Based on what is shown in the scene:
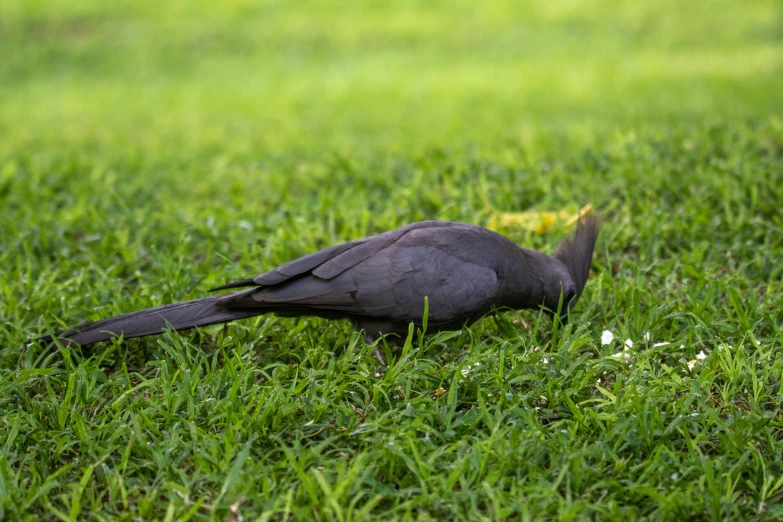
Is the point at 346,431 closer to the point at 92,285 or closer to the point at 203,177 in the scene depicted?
the point at 92,285

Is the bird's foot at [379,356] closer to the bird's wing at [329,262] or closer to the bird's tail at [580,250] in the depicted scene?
the bird's wing at [329,262]

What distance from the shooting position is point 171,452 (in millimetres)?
2645

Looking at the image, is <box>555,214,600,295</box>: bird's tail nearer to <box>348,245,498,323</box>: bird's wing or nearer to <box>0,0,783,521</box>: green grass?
<box>0,0,783,521</box>: green grass

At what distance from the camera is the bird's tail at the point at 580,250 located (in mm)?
3533

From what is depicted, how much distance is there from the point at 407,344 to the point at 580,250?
96cm

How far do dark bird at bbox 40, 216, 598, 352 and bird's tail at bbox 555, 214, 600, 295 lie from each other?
0.51 ft

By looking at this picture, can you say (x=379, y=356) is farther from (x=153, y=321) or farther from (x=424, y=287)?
(x=153, y=321)

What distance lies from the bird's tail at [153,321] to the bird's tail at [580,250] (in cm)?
137

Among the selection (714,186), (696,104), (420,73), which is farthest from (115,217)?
(420,73)

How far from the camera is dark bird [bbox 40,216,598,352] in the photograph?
321cm

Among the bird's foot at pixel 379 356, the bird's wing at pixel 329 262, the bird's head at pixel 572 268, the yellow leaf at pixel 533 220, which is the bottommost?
the bird's foot at pixel 379 356

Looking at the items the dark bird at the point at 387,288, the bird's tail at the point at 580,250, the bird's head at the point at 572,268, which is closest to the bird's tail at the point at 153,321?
the dark bird at the point at 387,288

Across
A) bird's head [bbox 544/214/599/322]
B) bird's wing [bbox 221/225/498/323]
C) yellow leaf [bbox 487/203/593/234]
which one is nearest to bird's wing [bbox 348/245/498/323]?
bird's wing [bbox 221/225/498/323]

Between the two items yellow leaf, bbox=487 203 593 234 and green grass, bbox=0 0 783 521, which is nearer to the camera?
green grass, bbox=0 0 783 521
